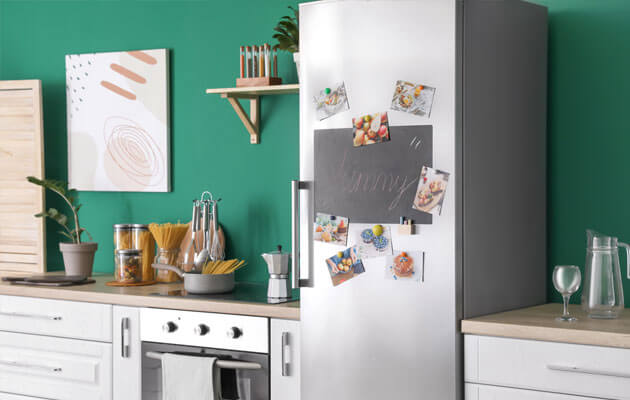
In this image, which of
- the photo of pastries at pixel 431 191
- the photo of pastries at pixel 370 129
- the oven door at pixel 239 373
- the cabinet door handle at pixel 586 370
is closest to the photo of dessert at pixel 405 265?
the photo of pastries at pixel 431 191

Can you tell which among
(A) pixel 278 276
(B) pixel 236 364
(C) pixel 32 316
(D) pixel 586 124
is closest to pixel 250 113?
(A) pixel 278 276

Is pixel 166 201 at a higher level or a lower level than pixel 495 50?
lower

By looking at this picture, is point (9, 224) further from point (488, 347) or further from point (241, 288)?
point (488, 347)

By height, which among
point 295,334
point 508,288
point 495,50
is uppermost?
point 495,50

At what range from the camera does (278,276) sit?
290 centimetres

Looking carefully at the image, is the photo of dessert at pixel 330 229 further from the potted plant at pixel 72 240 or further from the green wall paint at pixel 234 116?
the potted plant at pixel 72 240

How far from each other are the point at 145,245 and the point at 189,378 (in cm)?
85

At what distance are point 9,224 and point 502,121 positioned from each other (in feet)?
8.54

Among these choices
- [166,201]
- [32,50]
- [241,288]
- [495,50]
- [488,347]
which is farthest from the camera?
[32,50]

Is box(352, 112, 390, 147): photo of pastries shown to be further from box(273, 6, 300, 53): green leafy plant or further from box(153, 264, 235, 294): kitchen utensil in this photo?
box(153, 264, 235, 294): kitchen utensil

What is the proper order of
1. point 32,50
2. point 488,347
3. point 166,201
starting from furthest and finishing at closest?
point 32,50 → point 166,201 → point 488,347

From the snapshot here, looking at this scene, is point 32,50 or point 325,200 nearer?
point 325,200

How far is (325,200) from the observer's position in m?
2.56

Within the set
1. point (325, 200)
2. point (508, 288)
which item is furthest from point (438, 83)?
point (508, 288)
